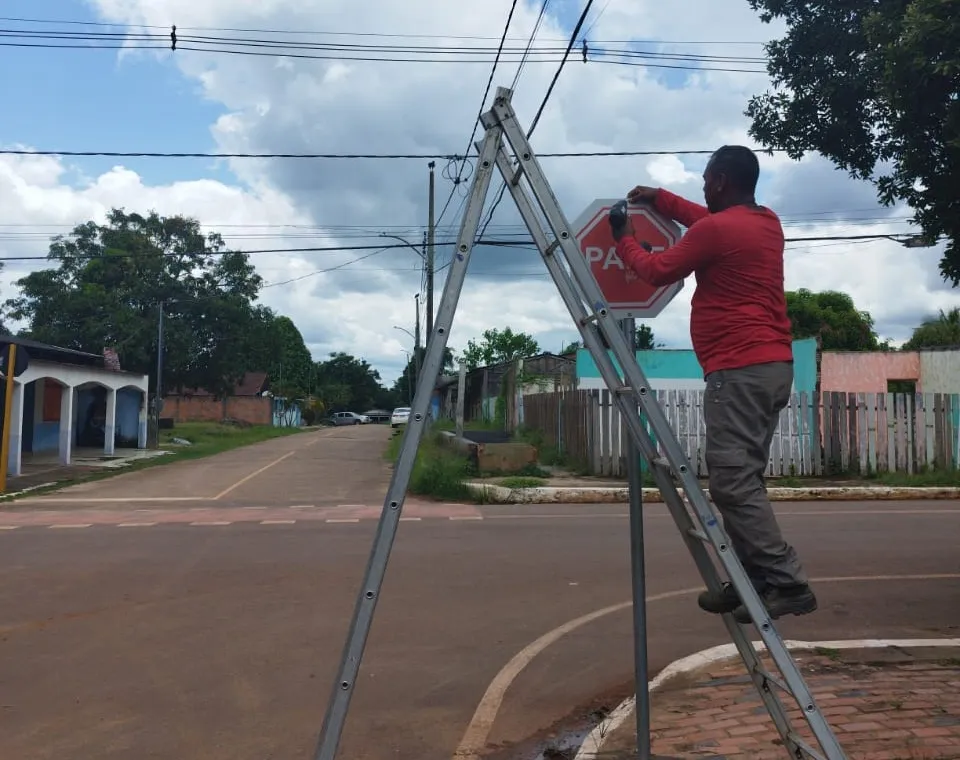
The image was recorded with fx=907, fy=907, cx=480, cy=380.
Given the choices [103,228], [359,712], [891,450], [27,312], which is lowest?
[359,712]

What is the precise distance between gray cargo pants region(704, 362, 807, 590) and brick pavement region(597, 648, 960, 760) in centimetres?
147

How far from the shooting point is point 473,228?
10.1 feet

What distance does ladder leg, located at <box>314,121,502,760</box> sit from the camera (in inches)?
106

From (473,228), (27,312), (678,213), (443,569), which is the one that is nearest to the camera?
(473,228)

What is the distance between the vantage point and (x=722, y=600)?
297 centimetres

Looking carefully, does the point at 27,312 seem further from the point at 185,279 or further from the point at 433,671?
the point at 433,671

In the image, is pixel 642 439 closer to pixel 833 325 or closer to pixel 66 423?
pixel 66 423

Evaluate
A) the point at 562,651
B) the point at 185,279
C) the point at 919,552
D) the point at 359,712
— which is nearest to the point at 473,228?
the point at 359,712

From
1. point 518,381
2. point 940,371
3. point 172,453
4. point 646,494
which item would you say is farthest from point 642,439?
point 172,453

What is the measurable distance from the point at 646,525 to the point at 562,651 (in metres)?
6.16

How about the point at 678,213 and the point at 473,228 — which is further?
the point at 678,213

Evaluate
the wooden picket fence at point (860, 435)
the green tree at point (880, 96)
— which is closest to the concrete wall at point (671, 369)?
the wooden picket fence at point (860, 435)

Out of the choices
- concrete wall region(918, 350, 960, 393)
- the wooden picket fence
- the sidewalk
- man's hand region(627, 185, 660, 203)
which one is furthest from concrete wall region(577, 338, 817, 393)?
man's hand region(627, 185, 660, 203)

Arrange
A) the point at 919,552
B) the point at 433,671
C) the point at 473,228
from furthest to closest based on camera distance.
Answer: the point at 919,552, the point at 433,671, the point at 473,228
